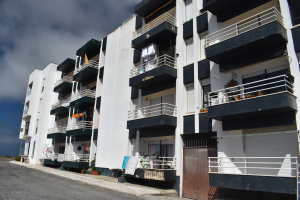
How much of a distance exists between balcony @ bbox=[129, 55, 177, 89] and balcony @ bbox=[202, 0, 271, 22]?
4.54m

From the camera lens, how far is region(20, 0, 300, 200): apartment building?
1180 cm

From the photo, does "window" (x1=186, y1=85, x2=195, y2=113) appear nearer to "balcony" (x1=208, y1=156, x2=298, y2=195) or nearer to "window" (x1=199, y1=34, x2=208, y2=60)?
"window" (x1=199, y1=34, x2=208, y2=60)

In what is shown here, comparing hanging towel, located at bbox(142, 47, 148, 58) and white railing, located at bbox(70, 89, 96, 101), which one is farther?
white railing, located at bbox(70, 89, 96, 101)

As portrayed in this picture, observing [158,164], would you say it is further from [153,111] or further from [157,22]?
[157,22]

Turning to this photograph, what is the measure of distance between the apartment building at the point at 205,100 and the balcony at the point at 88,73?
1896 mm

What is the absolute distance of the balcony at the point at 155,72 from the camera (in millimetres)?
17511

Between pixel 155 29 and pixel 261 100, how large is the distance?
10.7m

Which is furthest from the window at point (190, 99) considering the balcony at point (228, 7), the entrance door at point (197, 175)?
the balcony at point (228, 7)

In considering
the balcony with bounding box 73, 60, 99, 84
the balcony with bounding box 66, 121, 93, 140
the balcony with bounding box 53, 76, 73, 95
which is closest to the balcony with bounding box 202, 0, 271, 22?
the balcony with bounding box 73, 60, 99, 84

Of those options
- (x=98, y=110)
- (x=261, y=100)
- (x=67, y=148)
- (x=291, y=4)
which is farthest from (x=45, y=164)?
(x=291, y=4)

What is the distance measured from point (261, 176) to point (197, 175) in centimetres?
483

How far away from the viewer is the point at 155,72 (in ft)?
59.3

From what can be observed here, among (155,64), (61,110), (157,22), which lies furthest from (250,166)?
(61,110)

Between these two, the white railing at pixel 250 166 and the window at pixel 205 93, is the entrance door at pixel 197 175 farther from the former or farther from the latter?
the window at pixel 205 93
